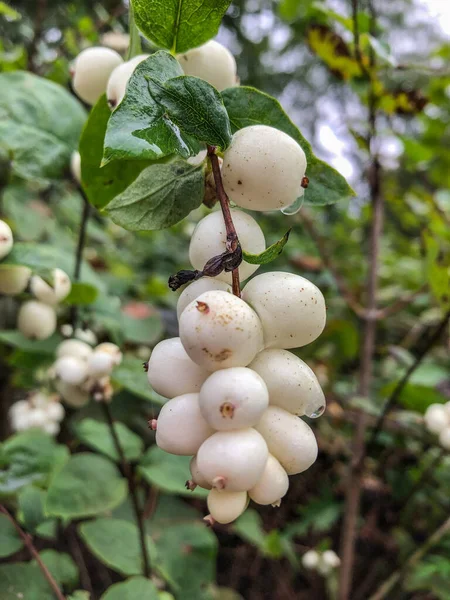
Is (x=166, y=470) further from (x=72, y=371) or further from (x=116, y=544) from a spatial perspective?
(x=72, y=371)

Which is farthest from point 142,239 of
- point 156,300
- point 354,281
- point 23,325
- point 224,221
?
point 224,221

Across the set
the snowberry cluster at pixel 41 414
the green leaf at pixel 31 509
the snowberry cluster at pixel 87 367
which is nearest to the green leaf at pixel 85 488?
the green leaf at pixel 31 509

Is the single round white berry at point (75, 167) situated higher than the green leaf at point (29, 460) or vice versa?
the single round white berry at point (75, 167)

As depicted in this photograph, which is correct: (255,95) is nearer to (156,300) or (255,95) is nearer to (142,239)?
(156,300)

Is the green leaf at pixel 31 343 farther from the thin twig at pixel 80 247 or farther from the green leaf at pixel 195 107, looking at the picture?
the green leaf at pixel 195 107

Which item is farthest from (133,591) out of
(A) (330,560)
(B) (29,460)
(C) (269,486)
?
(A) (330,560)

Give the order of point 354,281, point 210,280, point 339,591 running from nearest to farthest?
1. point 210,280
2. point 339,591
3. point 354,281
